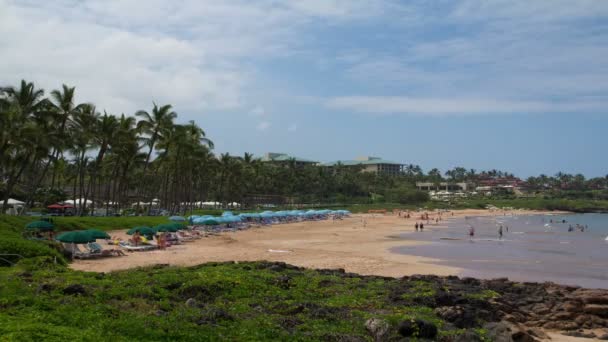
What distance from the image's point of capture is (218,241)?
1574 inches

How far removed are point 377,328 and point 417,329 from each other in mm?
863

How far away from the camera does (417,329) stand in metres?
11.5

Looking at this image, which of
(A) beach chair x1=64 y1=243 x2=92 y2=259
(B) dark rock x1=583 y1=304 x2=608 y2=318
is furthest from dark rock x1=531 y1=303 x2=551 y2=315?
(A) beach chair x1=64 y1=243 x2=92 y2=259

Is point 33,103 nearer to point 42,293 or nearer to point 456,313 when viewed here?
point 42,293

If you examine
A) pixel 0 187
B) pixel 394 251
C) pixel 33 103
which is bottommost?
pixel 394 251

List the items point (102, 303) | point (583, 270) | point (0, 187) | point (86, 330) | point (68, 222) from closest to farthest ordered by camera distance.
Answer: point (86, 330) < point (102, 303) < point (583, 270) < point (68, 222) < point (0, 187)

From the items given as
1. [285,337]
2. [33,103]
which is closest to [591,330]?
[285,337]

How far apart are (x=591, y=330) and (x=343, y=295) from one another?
705 centimetres

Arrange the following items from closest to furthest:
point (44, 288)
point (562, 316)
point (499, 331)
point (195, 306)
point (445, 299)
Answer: point (499, 331)
point (195, 306)
point (44, 288)
point (445, 299)
point (562, 316)

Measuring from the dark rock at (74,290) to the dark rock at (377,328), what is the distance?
23.6 ft

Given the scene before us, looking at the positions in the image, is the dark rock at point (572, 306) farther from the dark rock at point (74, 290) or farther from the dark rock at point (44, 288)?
the dark rock at point (44, 288)

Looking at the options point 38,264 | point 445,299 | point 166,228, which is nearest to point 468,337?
point 445,299

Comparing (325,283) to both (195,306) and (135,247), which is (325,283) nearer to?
(195,306)

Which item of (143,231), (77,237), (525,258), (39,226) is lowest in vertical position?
(525,258)
